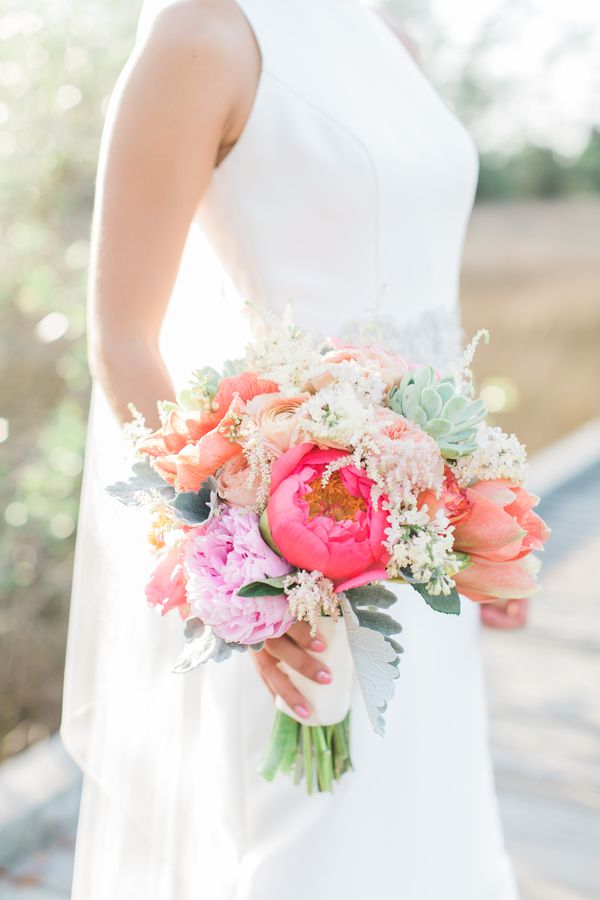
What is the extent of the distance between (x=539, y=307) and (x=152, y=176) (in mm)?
14216

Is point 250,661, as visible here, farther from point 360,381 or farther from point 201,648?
point 360,381

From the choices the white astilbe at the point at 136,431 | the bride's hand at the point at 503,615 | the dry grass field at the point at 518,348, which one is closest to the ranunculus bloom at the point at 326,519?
the white astilbe at the point at 136,431

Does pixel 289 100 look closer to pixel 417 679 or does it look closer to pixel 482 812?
pixel 417 679

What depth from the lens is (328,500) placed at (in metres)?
1.12

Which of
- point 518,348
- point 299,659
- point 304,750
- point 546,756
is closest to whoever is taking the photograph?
point 299,659

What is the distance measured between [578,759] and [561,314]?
12241 mm

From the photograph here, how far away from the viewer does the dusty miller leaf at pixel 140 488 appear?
3.98 feet

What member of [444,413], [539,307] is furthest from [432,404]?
[539,307]

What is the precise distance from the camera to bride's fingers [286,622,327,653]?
1.26 metres

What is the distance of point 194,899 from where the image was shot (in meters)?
1.57

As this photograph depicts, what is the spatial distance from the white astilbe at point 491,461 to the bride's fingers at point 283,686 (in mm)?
385

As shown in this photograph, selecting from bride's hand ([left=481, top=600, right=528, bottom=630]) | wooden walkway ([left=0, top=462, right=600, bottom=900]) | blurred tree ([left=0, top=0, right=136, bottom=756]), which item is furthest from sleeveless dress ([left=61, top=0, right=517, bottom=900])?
blurred tree ([left=0, top=0, right=136, bottom=756])

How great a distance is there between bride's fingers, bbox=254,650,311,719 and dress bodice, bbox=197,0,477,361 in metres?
0.49

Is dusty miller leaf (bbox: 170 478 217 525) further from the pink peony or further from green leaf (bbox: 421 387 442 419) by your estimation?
green leaf (bbox: 421 387 442 419)
